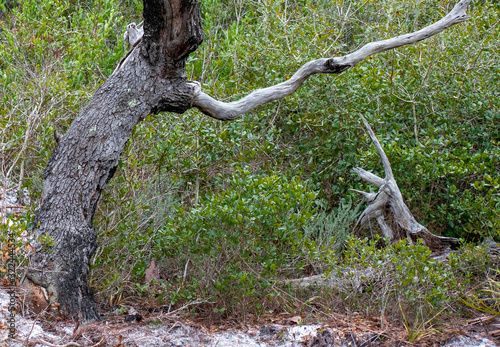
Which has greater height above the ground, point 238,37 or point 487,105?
point 238,37

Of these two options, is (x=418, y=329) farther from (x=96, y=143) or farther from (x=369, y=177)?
(x=96, y=143)

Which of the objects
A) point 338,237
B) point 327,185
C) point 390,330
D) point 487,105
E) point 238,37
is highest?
point 238,37

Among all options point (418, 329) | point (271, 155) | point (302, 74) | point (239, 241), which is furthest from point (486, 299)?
point (271, 155)

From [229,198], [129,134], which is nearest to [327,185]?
[229,198]

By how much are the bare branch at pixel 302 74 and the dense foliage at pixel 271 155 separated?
518mm

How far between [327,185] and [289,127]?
0.84 m

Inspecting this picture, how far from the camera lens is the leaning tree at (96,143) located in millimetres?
3266

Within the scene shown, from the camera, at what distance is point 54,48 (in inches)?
255

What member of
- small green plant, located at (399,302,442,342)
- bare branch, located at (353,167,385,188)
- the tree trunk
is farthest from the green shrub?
bare branch, located at (353,167,385,188)

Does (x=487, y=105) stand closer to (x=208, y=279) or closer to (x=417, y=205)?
(x=417, y=205)

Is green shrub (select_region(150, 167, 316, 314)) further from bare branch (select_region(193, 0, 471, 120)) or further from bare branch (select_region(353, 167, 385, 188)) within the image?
bare branch (select_region(353, 167, 385, 188))

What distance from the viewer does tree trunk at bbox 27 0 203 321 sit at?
10.7 ft

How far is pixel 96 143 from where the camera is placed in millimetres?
3477

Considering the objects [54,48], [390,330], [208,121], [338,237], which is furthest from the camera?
[54,48]
